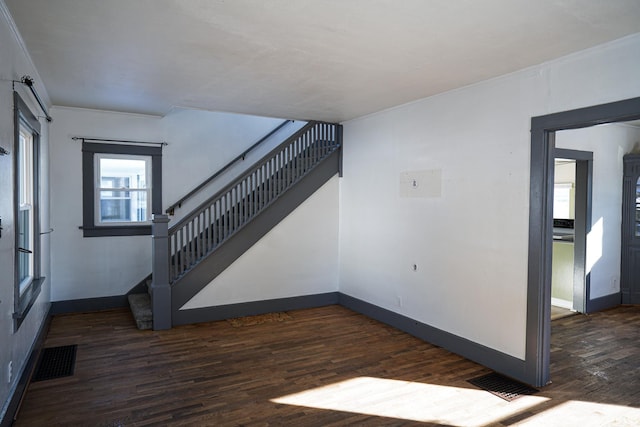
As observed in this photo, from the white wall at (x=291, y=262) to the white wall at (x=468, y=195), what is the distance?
0.66m

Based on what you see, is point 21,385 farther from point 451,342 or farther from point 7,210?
point 451,342

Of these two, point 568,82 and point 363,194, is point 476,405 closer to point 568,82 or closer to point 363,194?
point 568,82

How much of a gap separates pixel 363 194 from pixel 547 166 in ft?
8.64

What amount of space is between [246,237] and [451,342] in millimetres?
2857

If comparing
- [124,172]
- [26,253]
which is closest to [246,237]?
[124,172]

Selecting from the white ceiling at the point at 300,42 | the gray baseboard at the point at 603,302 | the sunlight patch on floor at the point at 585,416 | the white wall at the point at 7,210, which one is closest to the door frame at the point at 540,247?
the sunlight patch on floor at the point at 585,416

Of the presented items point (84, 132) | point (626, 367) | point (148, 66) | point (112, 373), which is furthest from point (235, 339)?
point (626, 367)

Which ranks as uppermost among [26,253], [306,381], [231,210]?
[231,210]

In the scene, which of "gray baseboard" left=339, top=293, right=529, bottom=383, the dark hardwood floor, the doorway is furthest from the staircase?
the doorway

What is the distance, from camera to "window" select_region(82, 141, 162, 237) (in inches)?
224

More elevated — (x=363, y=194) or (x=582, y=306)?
(x=363, y=194)

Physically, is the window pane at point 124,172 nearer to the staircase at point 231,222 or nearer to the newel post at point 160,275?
the staircase at point 231,222

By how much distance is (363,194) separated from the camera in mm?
5762

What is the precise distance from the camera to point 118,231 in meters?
5.88
